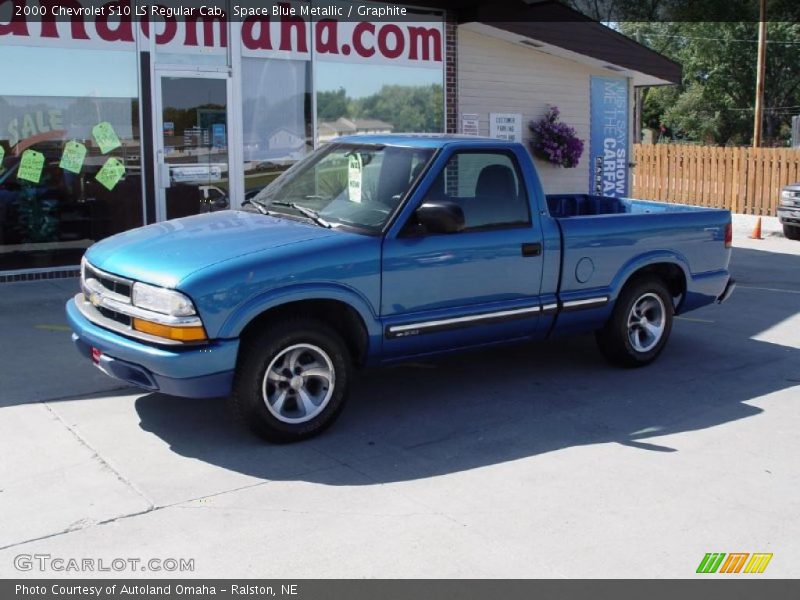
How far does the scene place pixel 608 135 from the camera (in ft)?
54.9

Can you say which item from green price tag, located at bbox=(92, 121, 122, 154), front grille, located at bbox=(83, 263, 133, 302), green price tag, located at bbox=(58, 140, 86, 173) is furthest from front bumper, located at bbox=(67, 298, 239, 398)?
green price tag, located at bbox=(92, 121, 122, 154)

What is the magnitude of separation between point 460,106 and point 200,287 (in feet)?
32.0

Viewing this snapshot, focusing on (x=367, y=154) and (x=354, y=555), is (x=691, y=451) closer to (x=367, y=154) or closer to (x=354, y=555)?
(x=354, y=555)

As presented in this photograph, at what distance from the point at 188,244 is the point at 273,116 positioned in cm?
692

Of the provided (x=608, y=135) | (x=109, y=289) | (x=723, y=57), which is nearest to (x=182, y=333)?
(x=109, y=289)

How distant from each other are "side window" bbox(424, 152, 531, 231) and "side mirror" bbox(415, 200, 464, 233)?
34 centimetres

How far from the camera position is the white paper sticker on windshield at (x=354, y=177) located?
6.43 meters

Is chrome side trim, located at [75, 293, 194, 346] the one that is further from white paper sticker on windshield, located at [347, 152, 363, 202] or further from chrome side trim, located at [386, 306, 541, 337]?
white paper sticker on windshield, located at [347, 152, 363, 202]

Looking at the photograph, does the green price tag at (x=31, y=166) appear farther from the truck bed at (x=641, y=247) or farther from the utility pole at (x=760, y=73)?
the utility pole at (x=760, y=73)

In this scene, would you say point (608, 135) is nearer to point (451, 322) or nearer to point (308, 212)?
point (451, 322)

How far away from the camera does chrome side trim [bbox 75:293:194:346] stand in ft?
17.5

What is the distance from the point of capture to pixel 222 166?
39.0 ft

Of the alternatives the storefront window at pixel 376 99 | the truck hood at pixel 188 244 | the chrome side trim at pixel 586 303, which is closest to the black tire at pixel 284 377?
the truck hood at pixel 188 244
